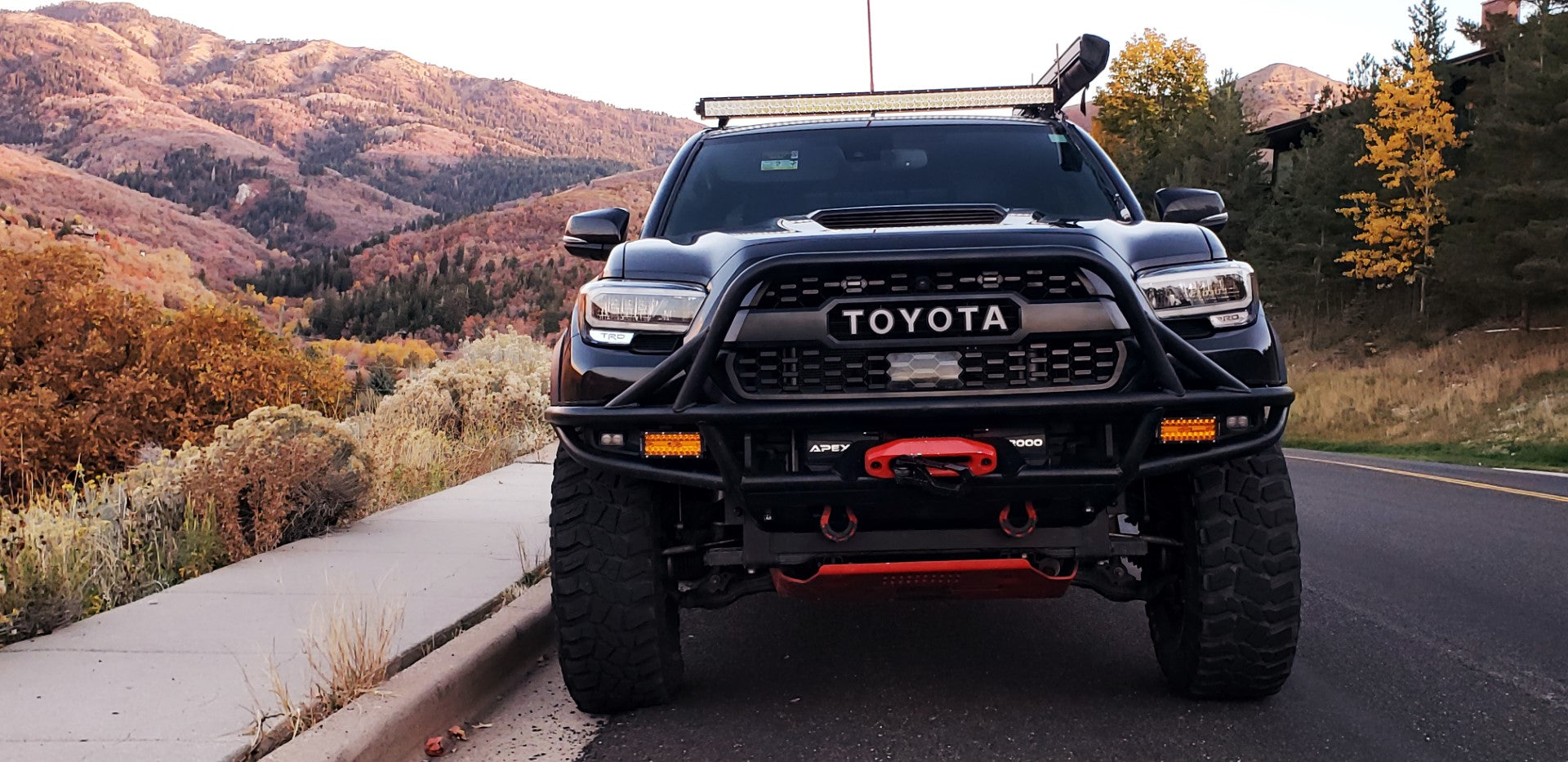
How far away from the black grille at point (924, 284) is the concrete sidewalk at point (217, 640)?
1.99 metres

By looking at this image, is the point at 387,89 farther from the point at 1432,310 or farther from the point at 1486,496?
the point at 1486,496

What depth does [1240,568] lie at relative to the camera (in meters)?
4.04

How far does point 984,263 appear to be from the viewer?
12.4ft

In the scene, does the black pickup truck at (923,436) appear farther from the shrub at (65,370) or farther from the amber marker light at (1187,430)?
the shrub at (65,370)

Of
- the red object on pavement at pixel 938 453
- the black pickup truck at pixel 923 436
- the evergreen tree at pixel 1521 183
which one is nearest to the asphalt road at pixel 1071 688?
the black pickup truck at pixel 923 436

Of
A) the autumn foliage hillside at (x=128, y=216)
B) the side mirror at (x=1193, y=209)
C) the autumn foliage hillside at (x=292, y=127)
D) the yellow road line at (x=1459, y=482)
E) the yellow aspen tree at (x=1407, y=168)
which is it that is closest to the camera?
the side mirror at (x=1193, y=209)

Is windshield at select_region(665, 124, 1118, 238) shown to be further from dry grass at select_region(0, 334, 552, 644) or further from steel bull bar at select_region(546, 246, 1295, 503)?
dry grass at select_region(0, 334, 552, 644)

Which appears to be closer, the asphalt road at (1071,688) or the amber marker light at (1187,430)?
the amber marker light at (1187,430)

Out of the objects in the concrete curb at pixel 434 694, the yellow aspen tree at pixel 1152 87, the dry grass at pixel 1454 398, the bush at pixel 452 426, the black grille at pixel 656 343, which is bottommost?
the dry grass at pixel 1454 398

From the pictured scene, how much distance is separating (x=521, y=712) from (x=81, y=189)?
6480cm

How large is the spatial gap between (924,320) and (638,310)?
88cm

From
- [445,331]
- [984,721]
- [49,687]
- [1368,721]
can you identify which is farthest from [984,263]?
[445,331]

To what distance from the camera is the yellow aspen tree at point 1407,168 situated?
41.7 m

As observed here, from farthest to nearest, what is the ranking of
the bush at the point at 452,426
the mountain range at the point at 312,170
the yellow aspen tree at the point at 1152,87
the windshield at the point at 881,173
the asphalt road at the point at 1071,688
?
the yellow aspen tree at the point at 1152,87
the mountain range at the point at 312,170
the bush at the point at 452,426
the windshield at the point at 881,173
the asphalt road at the point at 1071,688
